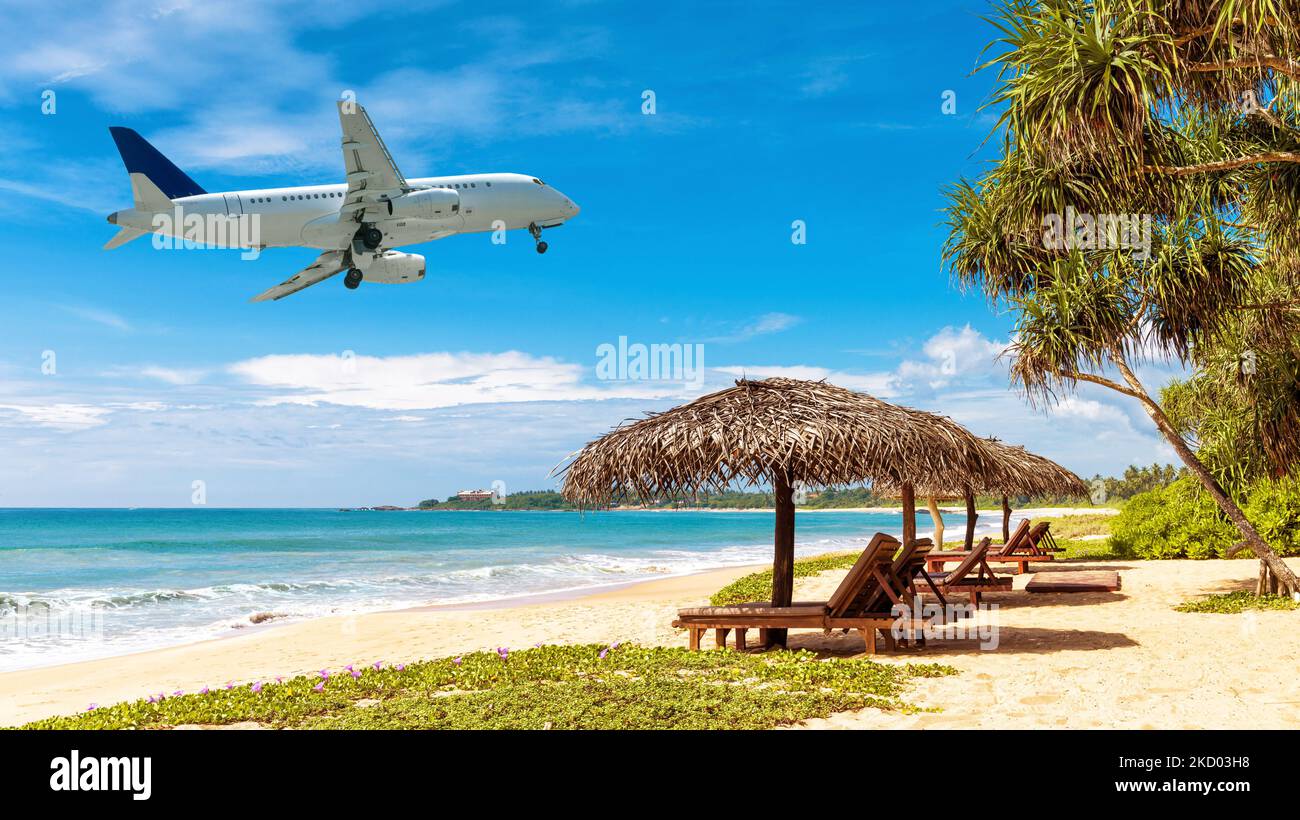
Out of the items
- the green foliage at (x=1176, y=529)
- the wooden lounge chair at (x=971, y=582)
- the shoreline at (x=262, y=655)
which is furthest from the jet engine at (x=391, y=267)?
the green foliage at (x=1176, y=529)

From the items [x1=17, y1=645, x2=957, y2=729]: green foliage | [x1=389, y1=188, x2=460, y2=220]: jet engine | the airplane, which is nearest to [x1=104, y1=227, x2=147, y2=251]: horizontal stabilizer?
the airplane

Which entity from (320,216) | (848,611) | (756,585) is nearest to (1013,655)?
(848,611)

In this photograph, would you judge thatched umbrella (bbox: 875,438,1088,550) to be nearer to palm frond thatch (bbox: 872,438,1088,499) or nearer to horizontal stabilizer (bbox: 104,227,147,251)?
palm frond thatch (bbox: 872,438,1088,499)

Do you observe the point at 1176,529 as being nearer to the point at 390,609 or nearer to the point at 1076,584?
the point at 1076,584

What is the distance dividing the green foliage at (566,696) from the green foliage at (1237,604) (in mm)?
5413

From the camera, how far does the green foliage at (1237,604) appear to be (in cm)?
1090

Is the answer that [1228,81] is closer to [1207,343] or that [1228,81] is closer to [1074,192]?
[1074,192]

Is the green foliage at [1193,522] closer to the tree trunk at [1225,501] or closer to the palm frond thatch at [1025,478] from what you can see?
the palm frond thatch at [1025,478]

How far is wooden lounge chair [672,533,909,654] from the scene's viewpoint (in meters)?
8.28

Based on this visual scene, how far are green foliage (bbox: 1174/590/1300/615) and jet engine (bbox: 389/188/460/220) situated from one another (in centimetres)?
1269

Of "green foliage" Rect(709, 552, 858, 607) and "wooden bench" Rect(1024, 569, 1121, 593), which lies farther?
"green foliage" Rect(709, 552, 858, 607)

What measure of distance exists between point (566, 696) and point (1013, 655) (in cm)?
433

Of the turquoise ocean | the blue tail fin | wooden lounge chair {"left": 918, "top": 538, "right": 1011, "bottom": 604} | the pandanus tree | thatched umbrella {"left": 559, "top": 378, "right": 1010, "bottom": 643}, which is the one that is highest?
the blue tail fin

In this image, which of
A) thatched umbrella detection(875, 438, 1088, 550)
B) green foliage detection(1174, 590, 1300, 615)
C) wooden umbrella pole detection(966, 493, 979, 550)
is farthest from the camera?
wooden umbrella pole detection(966, 493, 979, 550)
